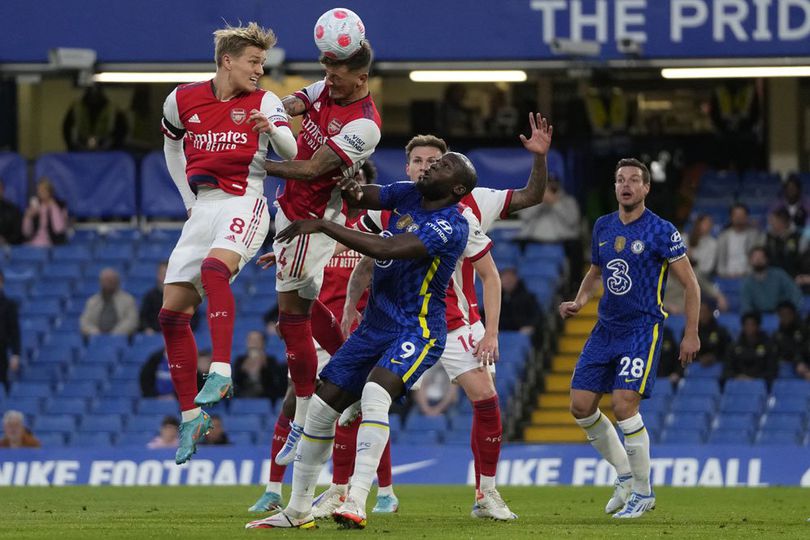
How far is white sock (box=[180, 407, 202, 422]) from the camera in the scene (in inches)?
399

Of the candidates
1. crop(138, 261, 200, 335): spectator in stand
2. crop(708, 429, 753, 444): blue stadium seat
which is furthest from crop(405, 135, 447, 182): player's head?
crop(138, 261, 200, 335): spectator in stand

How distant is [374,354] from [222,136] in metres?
1.77

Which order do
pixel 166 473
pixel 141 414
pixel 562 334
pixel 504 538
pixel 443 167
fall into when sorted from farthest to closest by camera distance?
pixel 562 334
pixel 141 414
pixel 166 473
pixel 443 167
pixel 504 538

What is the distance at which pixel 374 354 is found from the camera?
33.0ft

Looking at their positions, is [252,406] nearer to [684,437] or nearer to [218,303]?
[684,437]

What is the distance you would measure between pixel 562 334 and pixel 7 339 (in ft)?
23.8

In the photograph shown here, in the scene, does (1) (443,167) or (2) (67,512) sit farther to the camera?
(2) (67,512)

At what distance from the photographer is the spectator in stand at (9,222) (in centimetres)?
2364

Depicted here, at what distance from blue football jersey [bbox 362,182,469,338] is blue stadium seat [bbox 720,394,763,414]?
9816 mm

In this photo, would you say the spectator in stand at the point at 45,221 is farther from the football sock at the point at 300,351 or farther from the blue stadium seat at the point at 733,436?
the football sock at the point at 300,351

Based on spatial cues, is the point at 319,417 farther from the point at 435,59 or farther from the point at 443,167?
the point at 435,59

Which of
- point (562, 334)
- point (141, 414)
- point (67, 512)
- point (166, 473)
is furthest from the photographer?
point (562, 334)

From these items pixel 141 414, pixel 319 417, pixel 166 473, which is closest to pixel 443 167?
pixel 319 417

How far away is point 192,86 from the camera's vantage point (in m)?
10.8
